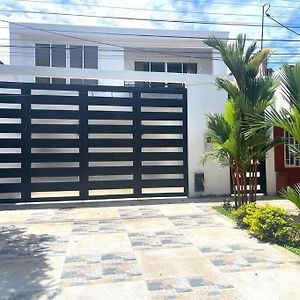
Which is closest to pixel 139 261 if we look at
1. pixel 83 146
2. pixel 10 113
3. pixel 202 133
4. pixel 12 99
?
pixel 83 146

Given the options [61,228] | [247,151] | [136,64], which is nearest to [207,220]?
[247,151]

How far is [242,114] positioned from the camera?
23.7ft

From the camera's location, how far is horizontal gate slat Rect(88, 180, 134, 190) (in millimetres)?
→ 9477

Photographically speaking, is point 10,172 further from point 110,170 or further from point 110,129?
point 110,129

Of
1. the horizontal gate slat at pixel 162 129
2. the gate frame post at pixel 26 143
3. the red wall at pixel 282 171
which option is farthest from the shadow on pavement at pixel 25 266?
the red wall at pixel 282 171

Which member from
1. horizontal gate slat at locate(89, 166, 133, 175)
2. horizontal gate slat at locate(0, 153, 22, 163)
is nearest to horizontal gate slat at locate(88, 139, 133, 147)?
horizontal gate slat at locate(89, 166, 133, 175)

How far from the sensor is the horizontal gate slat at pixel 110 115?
31.2 ft

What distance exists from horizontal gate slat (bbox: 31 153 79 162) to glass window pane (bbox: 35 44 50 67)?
25.5 feet

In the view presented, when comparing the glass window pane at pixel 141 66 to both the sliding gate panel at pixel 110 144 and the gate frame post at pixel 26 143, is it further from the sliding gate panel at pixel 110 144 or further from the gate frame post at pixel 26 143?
the gate frame post at pixel 26 143

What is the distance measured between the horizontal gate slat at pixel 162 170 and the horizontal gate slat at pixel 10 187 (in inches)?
130

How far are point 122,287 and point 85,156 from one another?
5.89 m

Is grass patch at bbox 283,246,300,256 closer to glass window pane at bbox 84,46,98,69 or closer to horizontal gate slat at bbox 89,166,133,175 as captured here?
horizontal gate slat at bbox 89,166,133,175

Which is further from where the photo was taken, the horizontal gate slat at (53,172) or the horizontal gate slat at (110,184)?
the horizontal gate slat at (110,184)

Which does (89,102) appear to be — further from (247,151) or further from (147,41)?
(147,41)
